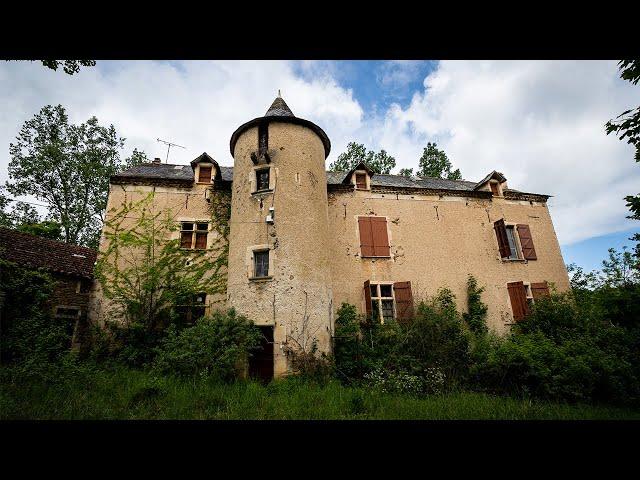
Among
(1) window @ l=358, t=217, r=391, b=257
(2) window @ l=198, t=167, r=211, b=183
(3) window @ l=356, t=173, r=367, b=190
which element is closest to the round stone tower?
(2) window @ l=198, t=167, r=211, b=183

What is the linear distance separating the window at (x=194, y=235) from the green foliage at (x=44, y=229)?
9068 mm

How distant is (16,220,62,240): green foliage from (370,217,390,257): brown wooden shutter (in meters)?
16.5

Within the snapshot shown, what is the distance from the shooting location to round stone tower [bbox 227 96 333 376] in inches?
393

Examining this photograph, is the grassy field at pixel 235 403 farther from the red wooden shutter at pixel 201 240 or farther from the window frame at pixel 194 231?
the red wooden shutter at pixel 201 240

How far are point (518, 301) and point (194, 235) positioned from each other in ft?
44.9

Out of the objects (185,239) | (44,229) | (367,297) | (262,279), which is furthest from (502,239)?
(44,229)

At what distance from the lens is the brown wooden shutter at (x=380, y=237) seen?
13.4 m

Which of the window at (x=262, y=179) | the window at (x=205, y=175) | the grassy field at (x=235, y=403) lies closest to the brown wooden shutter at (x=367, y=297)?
the grassy field at (x=235, y=403)

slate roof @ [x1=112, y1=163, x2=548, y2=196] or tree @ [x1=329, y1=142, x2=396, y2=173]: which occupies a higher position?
tree @ [x1=329, y1=142, x2=396, y2=173]

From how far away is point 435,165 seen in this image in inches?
960

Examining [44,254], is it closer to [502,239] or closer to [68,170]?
[68,170]

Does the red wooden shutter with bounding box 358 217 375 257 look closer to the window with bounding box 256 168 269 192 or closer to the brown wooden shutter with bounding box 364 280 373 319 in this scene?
the brown wooden shutter with bounding box 364 280 373 319
